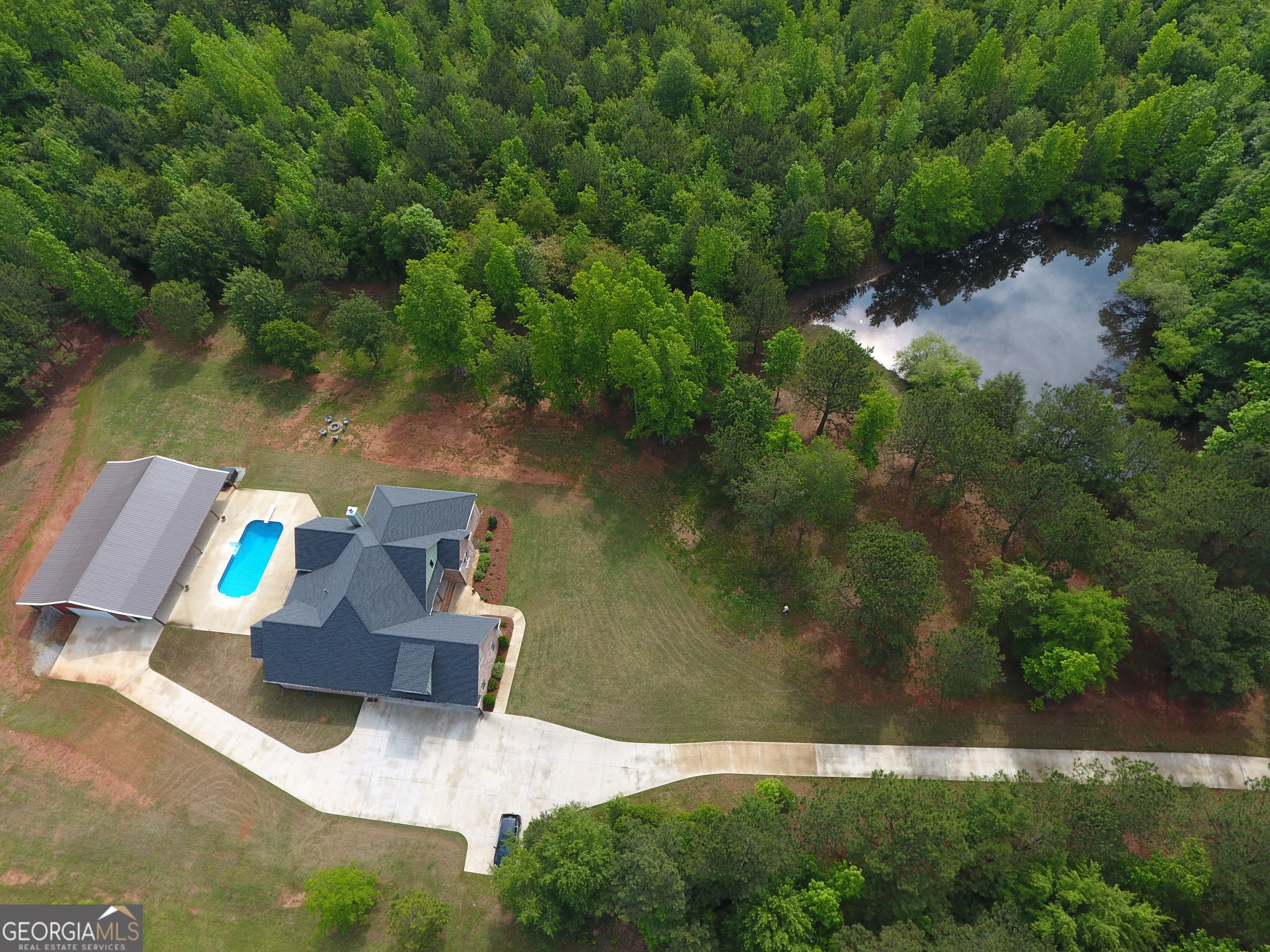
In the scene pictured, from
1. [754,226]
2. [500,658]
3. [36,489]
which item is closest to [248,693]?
[500,658]

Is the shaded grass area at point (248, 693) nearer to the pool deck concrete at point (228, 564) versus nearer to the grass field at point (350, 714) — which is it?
the grass field at point (350, 714)

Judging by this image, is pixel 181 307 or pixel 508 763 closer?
pixel 508 763

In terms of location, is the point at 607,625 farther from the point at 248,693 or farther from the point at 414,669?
the point at 248,693

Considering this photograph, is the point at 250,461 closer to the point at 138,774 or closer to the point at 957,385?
the point at 138,774

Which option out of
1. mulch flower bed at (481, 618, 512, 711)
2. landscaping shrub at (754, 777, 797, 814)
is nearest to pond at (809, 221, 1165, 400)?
landscaping shrub at (754, 777, 797, 814)

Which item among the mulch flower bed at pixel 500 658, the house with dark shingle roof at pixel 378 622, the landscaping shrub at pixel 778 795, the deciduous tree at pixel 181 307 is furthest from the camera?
the deciduous tree at pixel 181 307

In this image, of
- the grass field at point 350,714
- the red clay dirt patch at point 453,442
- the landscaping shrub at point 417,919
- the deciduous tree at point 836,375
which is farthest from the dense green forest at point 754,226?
the landscaping shrub at point 417,919
